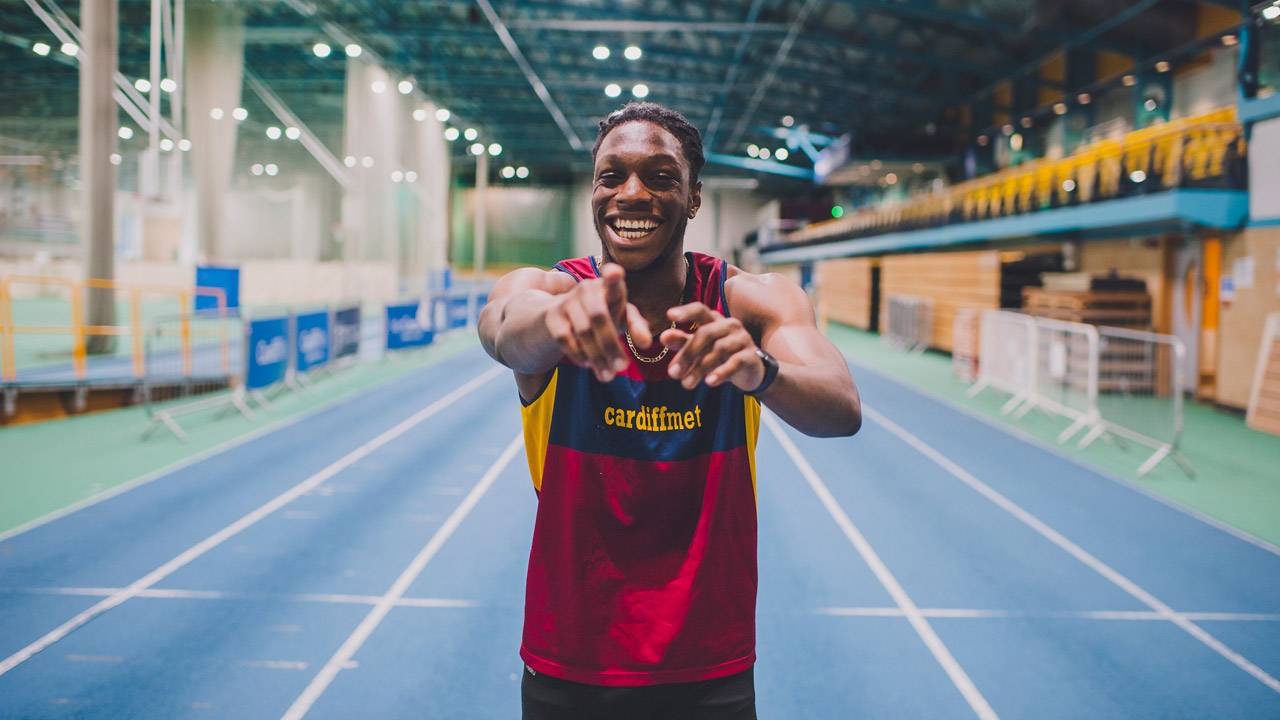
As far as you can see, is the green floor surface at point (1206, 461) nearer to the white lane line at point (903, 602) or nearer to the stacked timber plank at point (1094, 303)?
the stacked timber plank at point (1094, 303)

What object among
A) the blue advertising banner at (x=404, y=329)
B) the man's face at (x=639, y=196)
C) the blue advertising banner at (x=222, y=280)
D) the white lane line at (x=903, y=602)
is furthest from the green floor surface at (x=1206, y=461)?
the blue advertising banner at (x=222, y=280)

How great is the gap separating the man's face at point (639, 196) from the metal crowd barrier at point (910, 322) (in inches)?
868

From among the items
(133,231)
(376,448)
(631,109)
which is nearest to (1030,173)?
(376,448)

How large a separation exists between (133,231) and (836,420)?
34491 mm

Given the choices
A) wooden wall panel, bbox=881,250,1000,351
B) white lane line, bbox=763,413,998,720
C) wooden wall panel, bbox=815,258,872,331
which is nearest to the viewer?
white lane line, bbox=763,413,998,720

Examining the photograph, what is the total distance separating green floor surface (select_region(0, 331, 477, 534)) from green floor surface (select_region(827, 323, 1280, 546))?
30.0 ft

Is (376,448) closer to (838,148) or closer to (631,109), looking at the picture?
(631,109)

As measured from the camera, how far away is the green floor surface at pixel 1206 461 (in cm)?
762

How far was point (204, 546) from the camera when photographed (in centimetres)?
609

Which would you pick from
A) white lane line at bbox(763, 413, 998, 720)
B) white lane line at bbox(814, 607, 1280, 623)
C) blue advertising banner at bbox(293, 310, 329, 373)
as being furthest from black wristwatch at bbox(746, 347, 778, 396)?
blue advertising banner at bbox(293, 310, 329, 373)

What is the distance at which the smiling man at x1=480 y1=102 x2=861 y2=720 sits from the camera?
65.3 inches

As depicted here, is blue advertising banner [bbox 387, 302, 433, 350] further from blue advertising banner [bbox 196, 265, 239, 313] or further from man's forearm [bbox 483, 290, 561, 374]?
man's forearm [bbox 483, 290, 561, 374]

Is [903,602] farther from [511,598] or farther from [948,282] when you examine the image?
[948,282]

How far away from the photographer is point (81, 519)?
664cm
